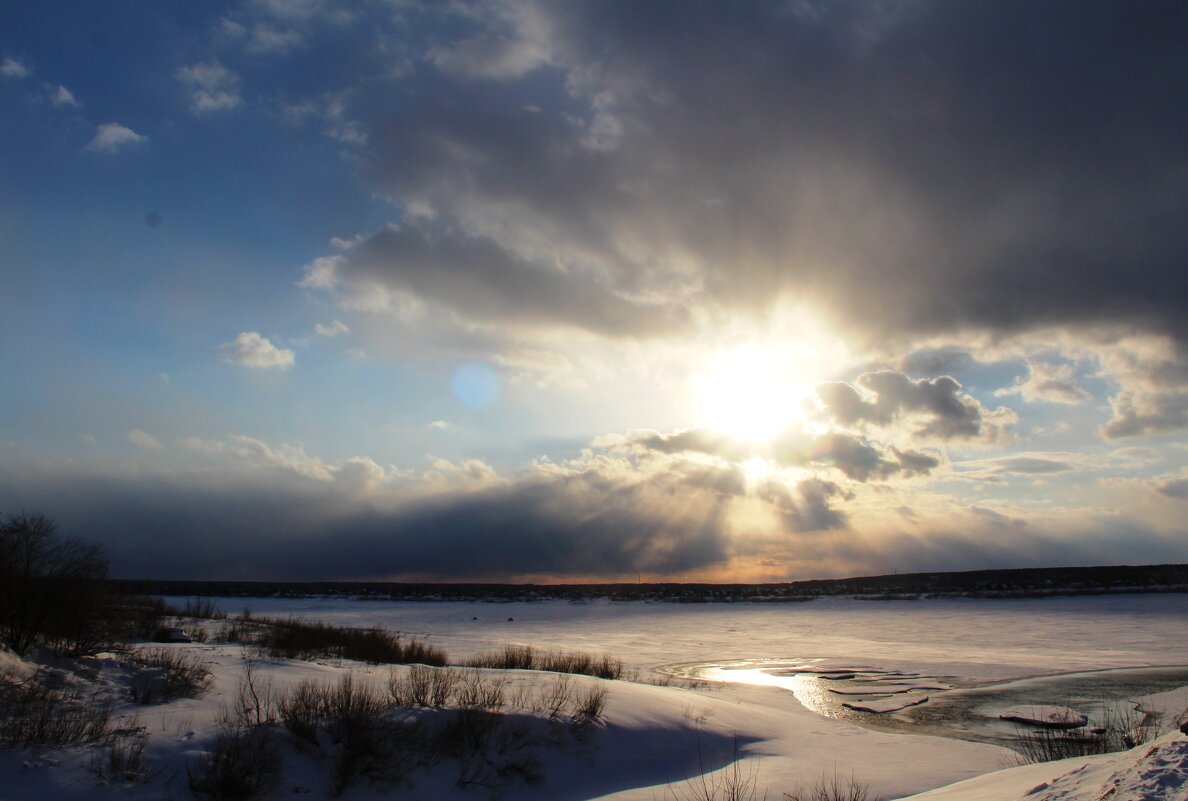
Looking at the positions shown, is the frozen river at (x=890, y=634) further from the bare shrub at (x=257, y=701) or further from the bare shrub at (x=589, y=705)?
the bare shrub at (x=257, y=701)

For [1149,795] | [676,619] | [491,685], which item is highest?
[1149,795]

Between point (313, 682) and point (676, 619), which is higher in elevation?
point (313, 682)

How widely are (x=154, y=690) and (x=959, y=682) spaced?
17274 millimetres

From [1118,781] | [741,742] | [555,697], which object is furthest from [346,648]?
[1118,781]

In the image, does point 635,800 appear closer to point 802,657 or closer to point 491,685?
point 491,685

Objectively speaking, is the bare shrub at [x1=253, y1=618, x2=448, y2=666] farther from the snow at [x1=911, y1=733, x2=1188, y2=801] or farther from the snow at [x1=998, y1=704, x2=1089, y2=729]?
the snow at [x1=911, y1=733, x2=1188, y2=801]

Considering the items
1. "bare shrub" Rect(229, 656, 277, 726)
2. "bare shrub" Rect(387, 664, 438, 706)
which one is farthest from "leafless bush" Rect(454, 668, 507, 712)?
"bare shrub" Rect(229, 656, 277, 726)

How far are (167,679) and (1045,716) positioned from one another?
14.7 meters

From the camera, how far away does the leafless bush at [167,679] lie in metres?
9.73

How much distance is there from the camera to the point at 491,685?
41.7 ft


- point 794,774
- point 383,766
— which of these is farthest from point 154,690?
point 794,774

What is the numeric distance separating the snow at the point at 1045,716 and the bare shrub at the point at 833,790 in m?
5.79

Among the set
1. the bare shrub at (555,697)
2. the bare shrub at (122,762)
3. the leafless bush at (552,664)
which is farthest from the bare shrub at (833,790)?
the leafless bush at (552,664)

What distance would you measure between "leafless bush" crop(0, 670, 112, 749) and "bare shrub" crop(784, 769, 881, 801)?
303 inches
